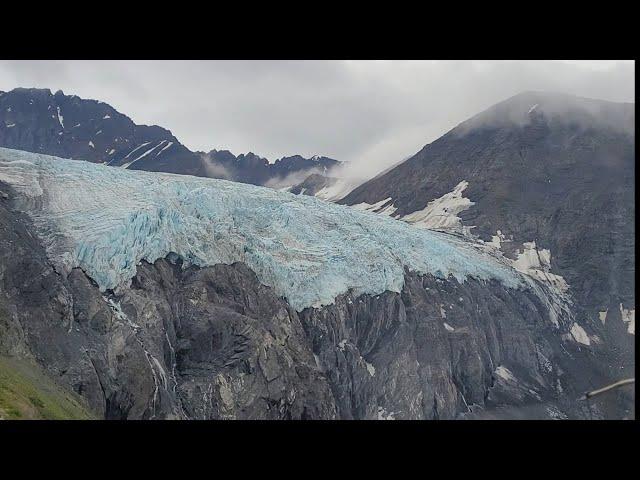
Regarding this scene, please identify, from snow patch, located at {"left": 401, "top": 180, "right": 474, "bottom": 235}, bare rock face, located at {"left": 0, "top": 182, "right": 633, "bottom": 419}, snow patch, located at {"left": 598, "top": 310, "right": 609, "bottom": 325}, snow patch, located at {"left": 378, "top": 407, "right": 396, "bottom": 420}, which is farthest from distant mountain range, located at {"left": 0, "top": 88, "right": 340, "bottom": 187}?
snow patch, located at {"left": 378, "top": 407, "right": 396, "bottom": 420}

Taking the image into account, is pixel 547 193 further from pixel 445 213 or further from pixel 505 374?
pixel 505 374

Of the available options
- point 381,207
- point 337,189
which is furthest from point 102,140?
point 381,207

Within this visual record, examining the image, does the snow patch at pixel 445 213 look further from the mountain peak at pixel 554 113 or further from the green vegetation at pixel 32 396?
the green vegetation at pixel 32 396

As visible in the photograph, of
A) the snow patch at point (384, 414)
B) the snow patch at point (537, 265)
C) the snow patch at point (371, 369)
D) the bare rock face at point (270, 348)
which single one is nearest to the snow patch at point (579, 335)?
the bare rock face at point (270, 348)

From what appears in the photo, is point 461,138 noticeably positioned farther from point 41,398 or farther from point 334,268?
point 41,398

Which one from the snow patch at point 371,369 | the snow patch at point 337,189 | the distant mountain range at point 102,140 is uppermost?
the distant mountain range at point 102,140

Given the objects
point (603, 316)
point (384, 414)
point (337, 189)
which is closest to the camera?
point (384, 414)
